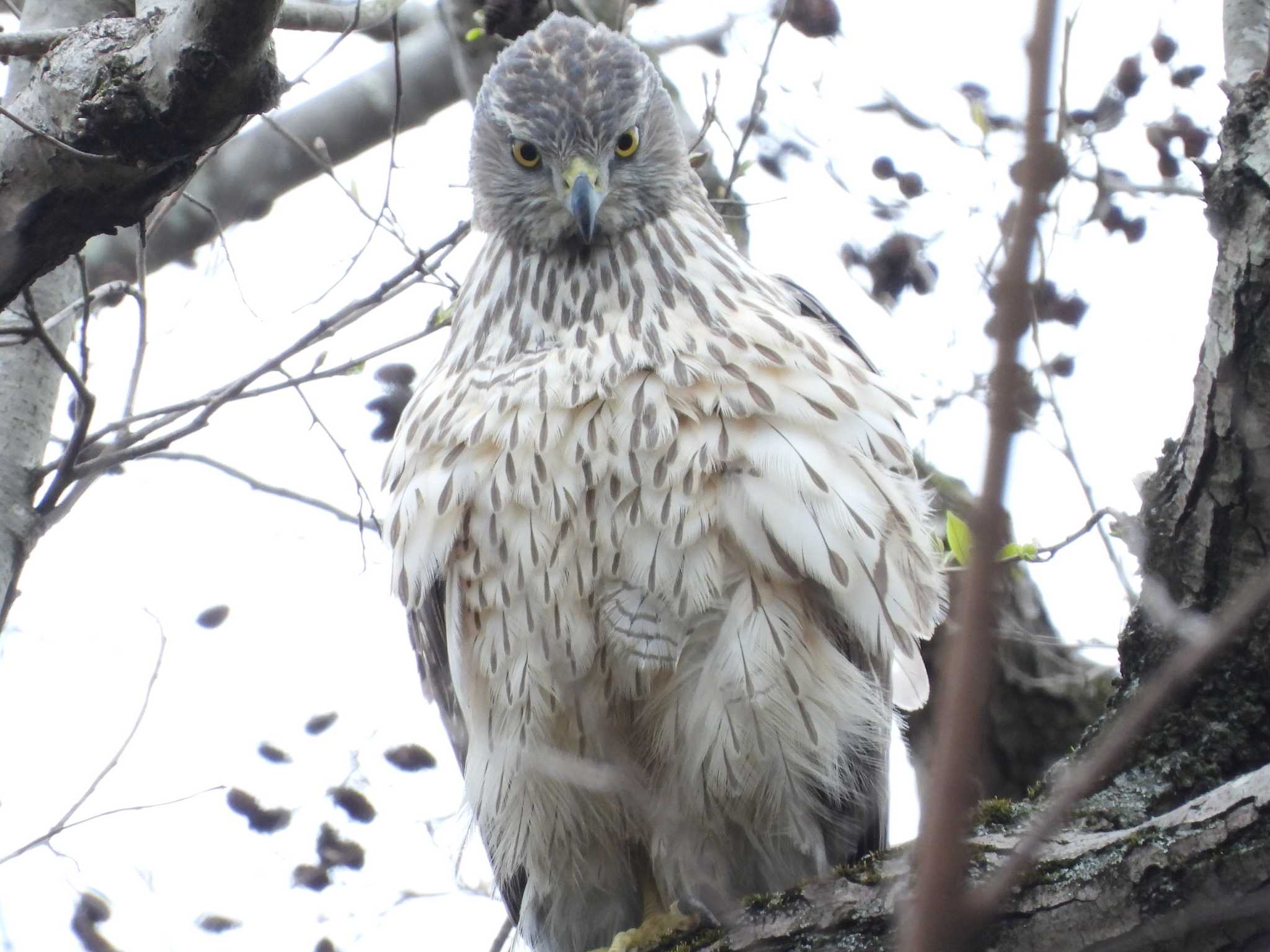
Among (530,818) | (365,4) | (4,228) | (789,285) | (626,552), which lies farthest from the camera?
(365,4)

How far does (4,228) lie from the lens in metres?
2.32

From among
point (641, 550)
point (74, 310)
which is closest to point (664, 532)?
point (641, 550)

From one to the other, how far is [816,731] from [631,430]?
0.77 meters

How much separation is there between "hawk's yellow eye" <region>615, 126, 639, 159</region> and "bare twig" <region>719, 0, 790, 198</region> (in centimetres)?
86

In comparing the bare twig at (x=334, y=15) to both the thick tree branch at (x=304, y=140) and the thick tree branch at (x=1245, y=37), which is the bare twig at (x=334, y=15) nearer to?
the thick tree branch at (x=304, y=140)

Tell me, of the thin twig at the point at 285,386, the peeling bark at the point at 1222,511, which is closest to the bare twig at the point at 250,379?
the thin twig at the point at 285,386

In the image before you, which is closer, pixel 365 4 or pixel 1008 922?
pixel 1008 922

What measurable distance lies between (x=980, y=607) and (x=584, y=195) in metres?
2.62

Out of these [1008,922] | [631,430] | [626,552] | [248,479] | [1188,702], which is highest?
[248,479]

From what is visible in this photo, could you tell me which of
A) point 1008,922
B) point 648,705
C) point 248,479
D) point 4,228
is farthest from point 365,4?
point 1008,922

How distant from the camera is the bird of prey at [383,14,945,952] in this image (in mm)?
2779

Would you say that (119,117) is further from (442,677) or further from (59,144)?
(442,677)

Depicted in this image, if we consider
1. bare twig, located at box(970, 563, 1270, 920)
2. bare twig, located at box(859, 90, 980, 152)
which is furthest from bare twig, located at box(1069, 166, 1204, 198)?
bare twig, located at box(970, 563, 1270, 920)

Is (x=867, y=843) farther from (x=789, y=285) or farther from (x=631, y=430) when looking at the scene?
(x=789, y=285)
